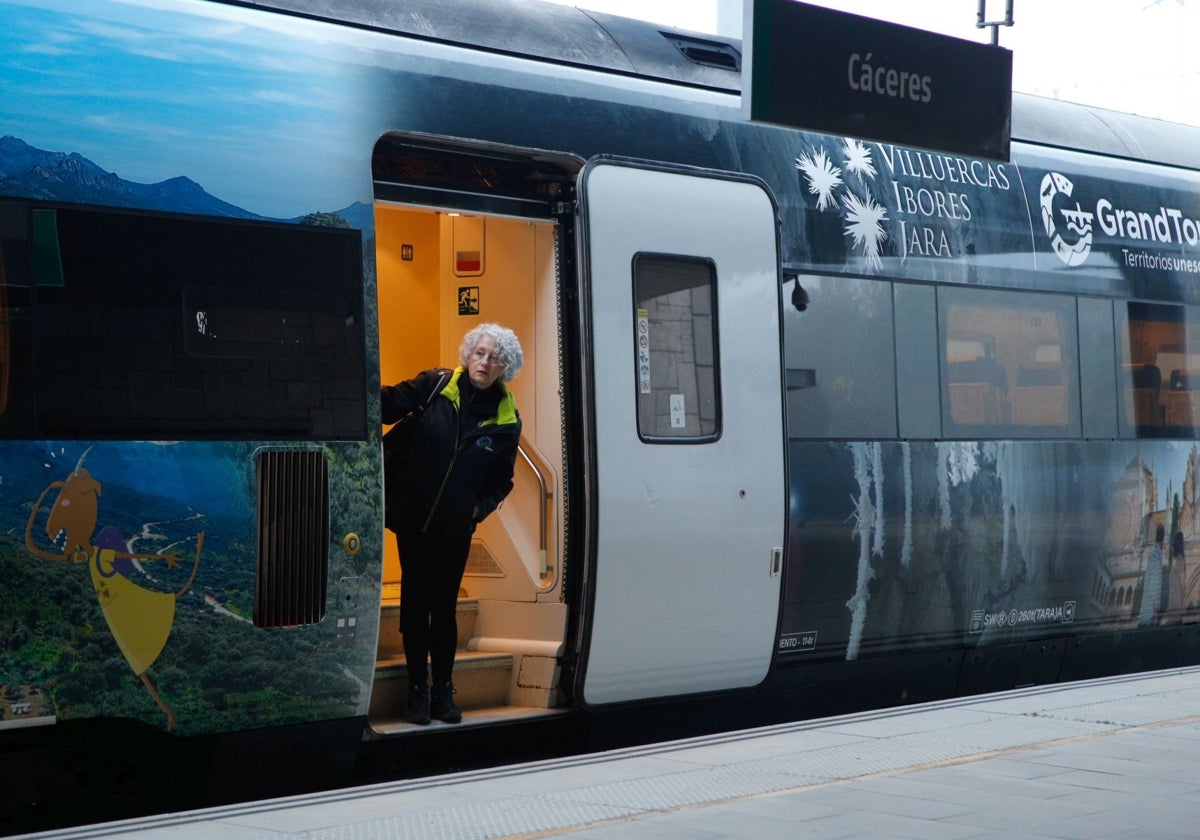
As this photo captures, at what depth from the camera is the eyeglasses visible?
24.2 ft

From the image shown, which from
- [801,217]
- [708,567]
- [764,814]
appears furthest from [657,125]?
[764,814]

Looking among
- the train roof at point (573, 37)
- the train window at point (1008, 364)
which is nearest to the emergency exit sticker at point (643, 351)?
the train roof at point (573, 37)

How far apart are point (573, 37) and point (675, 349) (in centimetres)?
158

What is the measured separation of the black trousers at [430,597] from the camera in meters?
7.32

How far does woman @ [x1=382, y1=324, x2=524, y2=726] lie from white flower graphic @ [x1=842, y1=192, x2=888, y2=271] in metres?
2.37

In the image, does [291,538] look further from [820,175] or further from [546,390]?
[820,175]

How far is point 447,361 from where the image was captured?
8383 millimetres

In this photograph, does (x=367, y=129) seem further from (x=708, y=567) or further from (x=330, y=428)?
(x=708, y=567)

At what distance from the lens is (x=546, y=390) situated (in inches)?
310

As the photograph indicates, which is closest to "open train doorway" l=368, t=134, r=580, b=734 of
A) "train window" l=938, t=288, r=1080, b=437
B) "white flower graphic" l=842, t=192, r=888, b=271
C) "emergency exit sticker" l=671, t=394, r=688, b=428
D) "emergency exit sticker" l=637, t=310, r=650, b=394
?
"emergency exit sticker" l=637, t=310, r=650, b=394

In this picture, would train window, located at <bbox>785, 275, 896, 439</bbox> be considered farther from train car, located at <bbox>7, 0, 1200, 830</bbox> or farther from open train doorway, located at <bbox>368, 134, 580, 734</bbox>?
open train doorway, located at <bbox>368, 134, 580, 734</bbox>

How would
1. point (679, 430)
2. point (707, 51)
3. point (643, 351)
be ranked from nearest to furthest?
1. point (643, 351)
2. point (679, 430)
3. point (707, 51)

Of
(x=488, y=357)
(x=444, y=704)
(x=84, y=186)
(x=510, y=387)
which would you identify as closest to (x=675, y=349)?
(x=510, y=387)

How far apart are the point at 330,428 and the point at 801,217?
3.16 metres
